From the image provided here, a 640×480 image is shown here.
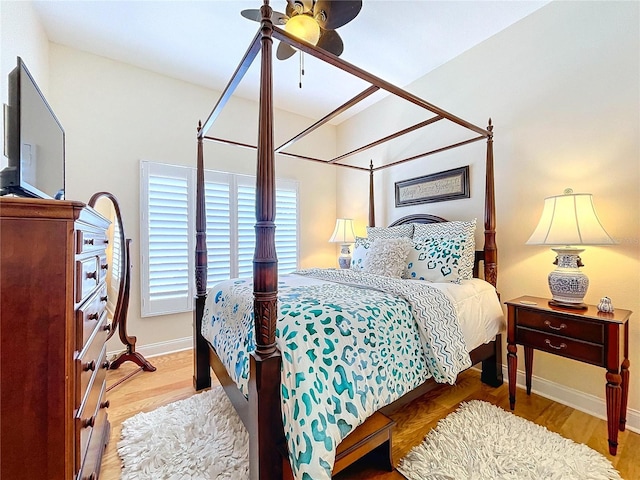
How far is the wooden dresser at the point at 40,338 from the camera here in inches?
30.5

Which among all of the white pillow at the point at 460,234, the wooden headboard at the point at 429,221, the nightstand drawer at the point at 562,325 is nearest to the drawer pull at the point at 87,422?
the white pillow at the point at 460,234

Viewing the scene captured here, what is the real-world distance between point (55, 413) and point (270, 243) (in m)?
0.82

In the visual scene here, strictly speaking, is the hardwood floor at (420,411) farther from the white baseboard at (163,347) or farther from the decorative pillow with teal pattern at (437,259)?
the decorative pillow with teal pattern at (437,259)

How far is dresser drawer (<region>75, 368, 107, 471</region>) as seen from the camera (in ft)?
3.09

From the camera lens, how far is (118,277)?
A: 236 centimetres

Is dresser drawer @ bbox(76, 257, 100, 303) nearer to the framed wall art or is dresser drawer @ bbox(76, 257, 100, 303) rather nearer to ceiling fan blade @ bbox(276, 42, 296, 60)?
ceiling fan blade @ bbox(276, 42, 296, 60)

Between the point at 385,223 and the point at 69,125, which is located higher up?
the point at 69,125

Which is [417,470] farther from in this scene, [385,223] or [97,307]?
[385,223]

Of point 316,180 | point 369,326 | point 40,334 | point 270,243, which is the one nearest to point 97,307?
point 40,334

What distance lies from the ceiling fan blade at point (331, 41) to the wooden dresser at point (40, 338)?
6.11ft

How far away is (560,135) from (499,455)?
85.3 inches

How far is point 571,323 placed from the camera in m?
1.71

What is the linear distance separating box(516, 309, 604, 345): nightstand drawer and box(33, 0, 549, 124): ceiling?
7.46 feet

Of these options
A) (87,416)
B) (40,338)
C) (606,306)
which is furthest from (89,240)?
(606,306)
